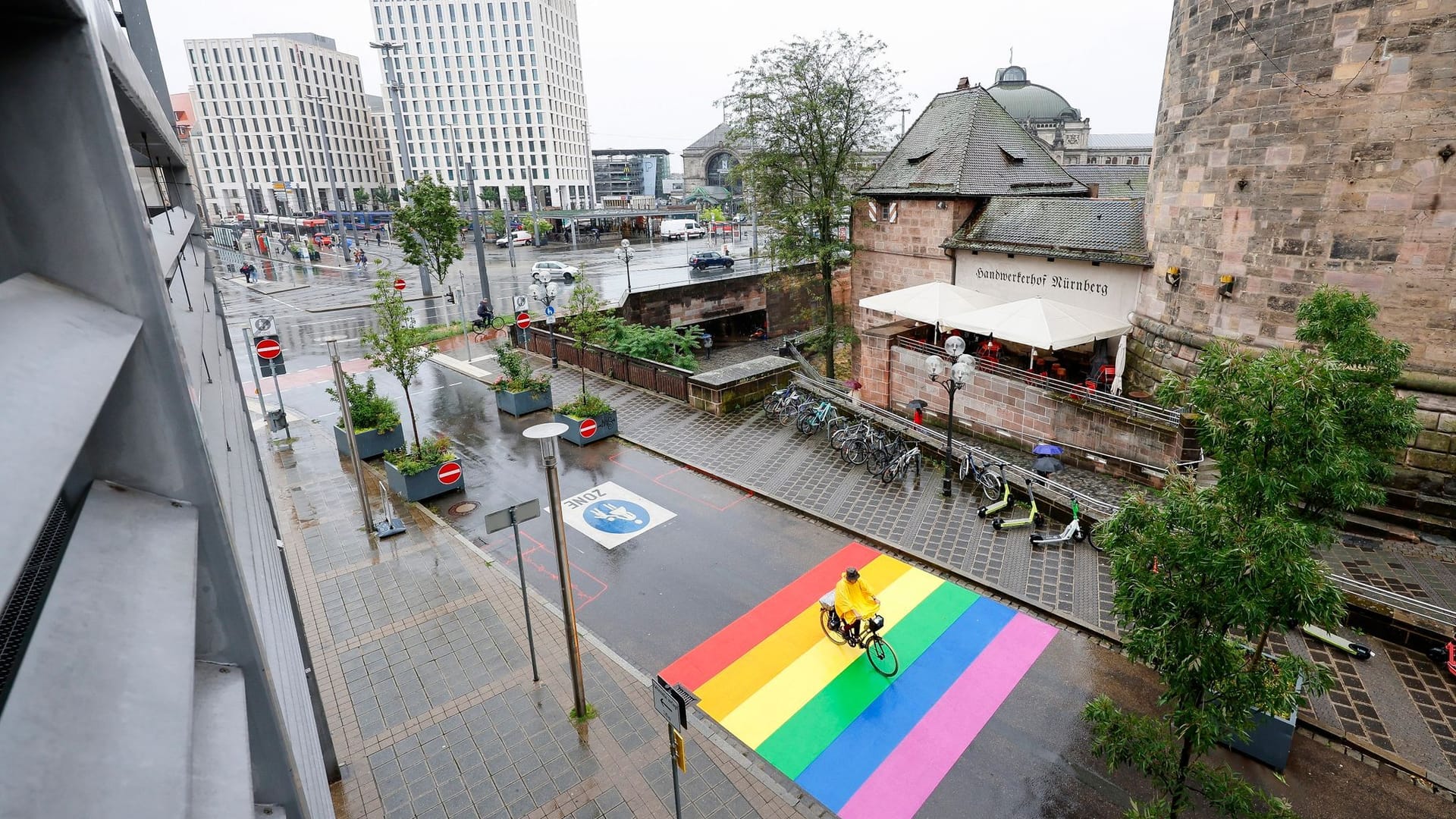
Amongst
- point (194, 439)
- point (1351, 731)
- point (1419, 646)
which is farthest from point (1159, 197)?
point (194, 439)

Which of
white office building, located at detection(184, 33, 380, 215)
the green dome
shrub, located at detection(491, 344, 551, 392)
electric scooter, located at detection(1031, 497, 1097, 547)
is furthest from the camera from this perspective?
white office building, located at detection(184, 33, 380, 215)

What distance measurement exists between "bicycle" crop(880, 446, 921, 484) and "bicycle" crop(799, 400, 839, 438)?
8.25ft

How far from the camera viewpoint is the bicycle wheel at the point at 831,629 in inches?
385

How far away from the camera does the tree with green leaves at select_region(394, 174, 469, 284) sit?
27.9 m

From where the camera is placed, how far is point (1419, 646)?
919 centimetres

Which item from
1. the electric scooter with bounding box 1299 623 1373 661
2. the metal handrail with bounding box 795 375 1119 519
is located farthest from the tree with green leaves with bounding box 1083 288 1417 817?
the metal handrail with bounding box 795 375 1119 519

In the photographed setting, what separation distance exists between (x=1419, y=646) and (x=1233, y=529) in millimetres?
6714

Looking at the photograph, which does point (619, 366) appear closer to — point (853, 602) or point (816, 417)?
point (816, 417)

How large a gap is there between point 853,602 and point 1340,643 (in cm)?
623

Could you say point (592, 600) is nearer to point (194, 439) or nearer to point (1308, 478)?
point (1308, 478)

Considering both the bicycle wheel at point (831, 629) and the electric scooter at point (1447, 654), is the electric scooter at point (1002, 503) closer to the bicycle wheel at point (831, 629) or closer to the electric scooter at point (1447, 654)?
the bicycle wheel at point (831, 629)

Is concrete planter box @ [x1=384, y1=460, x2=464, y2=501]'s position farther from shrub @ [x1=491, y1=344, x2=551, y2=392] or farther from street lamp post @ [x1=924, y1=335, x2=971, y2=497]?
street lamp post @ [x1=924, y1=335, x2=971, y2=497]

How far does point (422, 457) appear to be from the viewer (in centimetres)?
1409

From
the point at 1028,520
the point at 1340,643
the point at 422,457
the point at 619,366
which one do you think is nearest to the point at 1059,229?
the point at 1028,520
